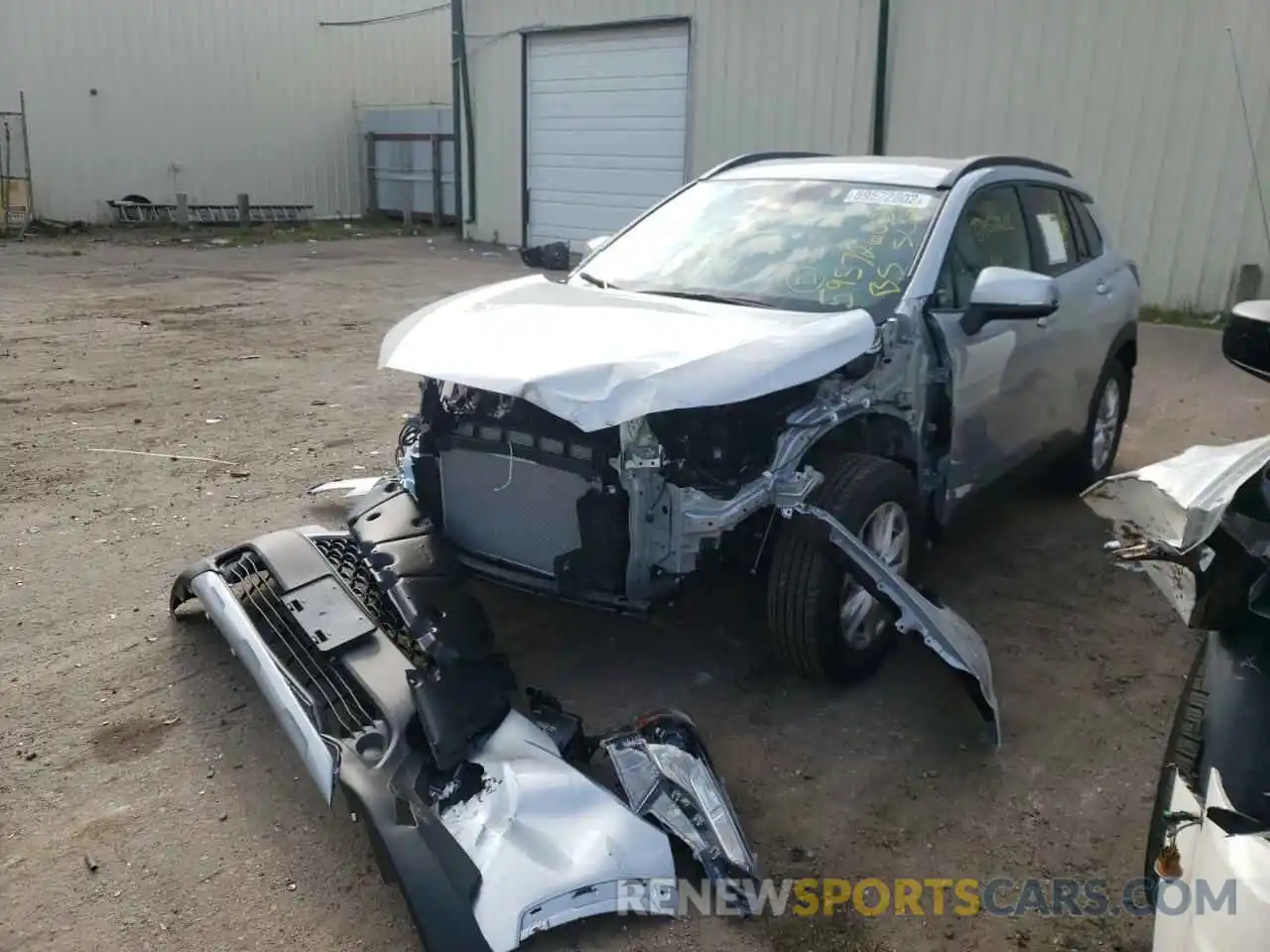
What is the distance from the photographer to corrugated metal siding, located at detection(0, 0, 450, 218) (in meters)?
18.9

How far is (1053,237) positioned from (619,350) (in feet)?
9.49

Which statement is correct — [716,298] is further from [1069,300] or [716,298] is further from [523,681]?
[1069,300]

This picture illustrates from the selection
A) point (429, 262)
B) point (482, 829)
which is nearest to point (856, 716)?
point (482, 829)

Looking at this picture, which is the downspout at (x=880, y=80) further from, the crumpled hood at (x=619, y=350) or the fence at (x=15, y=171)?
the fence at (x=15, y=171)

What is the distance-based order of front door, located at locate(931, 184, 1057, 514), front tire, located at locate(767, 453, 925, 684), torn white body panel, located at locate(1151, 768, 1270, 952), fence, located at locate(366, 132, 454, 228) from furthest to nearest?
fence, located at locate(366, 132, 454, 228) → front door, located at locate(931, 184, 1057, 514) → front tire, located at locate(767, 453, 925, 684) → torn white body panel, located at locate(1151, 768, 1270, 952)

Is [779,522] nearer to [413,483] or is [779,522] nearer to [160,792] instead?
[413,483]

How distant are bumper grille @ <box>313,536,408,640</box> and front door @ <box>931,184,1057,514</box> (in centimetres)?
230

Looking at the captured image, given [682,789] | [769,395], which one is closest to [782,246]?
[769,395]

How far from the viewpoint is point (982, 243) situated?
4.58 meters

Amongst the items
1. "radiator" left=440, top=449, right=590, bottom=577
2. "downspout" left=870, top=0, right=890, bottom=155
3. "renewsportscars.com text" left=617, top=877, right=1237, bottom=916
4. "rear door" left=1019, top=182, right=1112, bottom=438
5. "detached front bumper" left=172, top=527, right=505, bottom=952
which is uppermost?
"downspout" left=870, top=0, right=890, bottom=155

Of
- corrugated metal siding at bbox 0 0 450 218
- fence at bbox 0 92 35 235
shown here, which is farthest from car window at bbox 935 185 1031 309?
corrugated metal siding at bbox 0 0 450 218

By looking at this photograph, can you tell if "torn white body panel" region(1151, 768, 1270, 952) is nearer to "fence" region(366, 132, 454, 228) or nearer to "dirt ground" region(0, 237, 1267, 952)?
"dirt ground" region(0, 237, 1267, 952)

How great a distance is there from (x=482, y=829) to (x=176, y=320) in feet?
30.5

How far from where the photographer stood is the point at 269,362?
8.79m
